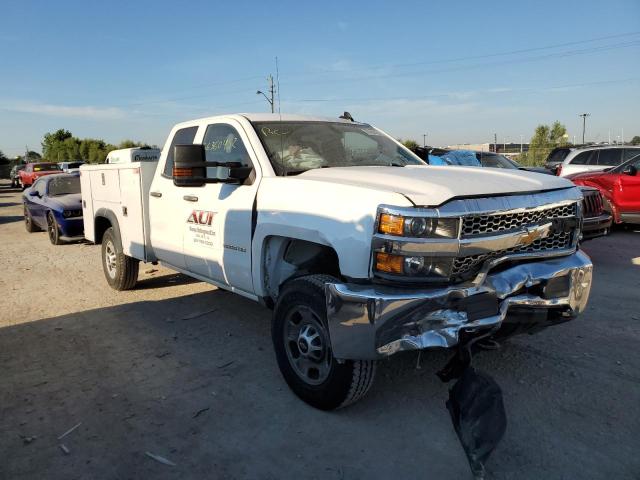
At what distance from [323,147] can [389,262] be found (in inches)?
70.9

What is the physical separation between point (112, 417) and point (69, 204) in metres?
8.46

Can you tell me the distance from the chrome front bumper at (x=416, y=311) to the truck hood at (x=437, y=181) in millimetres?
480

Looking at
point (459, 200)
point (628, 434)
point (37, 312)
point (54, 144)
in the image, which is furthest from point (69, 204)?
point (54, 144)

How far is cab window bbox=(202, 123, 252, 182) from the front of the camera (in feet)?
14.3

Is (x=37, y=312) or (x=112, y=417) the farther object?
(x=37, y=312)

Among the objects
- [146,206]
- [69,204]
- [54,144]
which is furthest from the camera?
[54,144]

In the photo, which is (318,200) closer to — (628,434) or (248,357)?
(248,357)

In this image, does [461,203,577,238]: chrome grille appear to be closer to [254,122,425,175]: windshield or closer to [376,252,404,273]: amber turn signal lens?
[376,252,404,273]: amber turn signal lens

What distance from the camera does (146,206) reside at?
5656 mm

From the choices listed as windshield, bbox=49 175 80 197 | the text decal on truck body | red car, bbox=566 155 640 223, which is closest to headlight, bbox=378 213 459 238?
the text decal on truck body

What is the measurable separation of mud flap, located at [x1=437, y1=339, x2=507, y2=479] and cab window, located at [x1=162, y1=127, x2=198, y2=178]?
138 inches

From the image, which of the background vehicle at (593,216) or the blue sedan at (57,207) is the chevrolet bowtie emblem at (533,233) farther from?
the blue sedan at (57,207)

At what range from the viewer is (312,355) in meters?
3.44

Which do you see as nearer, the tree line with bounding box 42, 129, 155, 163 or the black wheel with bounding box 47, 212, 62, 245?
the black wheel with bounding box 47, 212, 62, 245
